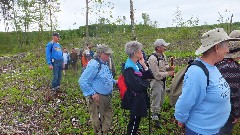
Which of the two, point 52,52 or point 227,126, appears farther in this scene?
point 52,52

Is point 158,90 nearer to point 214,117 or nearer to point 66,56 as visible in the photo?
point 214,117

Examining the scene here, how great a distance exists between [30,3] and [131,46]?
24.5 meters

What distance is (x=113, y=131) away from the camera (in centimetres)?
748

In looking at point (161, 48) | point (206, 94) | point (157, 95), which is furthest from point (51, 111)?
point (206, 94)

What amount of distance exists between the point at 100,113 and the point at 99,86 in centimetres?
62

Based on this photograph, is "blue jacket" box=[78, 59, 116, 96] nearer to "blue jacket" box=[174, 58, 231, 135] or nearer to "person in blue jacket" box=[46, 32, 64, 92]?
"blue jacket" box=[174, 58, 231, 135]

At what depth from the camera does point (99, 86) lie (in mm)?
6035

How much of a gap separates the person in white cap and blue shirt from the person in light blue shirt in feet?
8.37

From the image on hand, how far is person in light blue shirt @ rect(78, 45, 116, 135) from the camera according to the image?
Answer: 5816 millimetres

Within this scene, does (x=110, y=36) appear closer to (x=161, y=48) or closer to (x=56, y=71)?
(x=56, y=71)

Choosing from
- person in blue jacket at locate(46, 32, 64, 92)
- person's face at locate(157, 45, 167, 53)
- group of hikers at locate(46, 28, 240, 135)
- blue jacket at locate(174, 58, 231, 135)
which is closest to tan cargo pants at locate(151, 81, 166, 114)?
group of hikers at locate(46, 28, 240, 135)

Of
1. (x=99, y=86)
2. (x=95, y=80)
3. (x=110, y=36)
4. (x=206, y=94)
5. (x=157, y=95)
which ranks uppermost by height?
Result: (x=110, y=36)

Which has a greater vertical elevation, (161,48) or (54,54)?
(161,48)

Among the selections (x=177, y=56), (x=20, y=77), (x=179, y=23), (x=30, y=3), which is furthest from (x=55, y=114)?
(x=30, y=3)
